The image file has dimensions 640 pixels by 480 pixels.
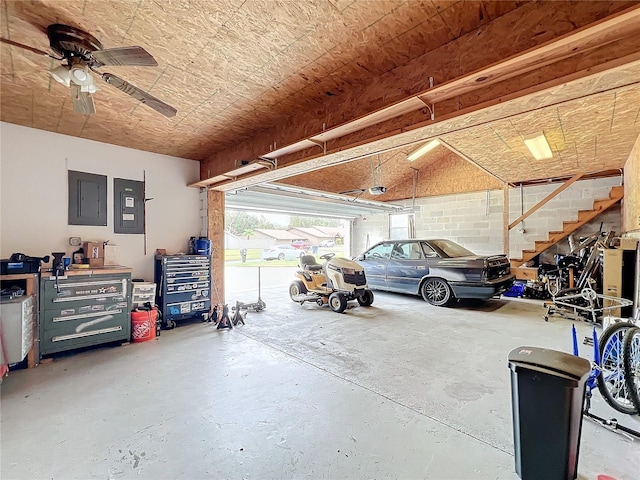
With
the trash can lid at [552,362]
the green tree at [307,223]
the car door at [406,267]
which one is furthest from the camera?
the green tree at [307,223]

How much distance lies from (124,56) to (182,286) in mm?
3335

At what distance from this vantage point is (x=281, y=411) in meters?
2.23

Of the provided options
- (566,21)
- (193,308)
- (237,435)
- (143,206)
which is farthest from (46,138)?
(566,21)

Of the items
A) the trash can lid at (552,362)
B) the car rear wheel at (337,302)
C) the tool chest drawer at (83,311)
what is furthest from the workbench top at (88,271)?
the trash can lid at (552,362)

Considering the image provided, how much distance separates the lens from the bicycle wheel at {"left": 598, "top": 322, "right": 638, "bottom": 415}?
2.18m

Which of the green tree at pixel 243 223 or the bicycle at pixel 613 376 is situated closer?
the bicycle at pixel 613 376

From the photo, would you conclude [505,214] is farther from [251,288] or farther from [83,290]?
[83,290]

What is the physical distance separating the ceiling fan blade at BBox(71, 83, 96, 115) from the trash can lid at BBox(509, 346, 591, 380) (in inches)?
132

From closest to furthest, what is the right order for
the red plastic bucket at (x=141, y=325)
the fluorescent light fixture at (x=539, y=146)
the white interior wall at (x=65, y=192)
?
the white interior wall at (x=65, y=192)
the red plastic bucket at (x=141, y=325)
the fluorescent light fixture at (x=539, y=146)

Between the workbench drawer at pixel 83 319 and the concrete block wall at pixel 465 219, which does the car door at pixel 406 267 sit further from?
the workbench drawer at pixel 83 319

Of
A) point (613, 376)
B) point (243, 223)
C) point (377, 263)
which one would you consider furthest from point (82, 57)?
point (243, 223)

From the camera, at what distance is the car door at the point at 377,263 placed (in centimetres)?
659

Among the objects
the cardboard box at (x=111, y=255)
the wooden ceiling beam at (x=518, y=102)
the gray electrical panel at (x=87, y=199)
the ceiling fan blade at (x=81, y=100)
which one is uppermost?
the ceiling fan blade at (x=81, y=100)

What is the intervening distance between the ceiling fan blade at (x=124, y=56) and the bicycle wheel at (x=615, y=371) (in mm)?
3850
